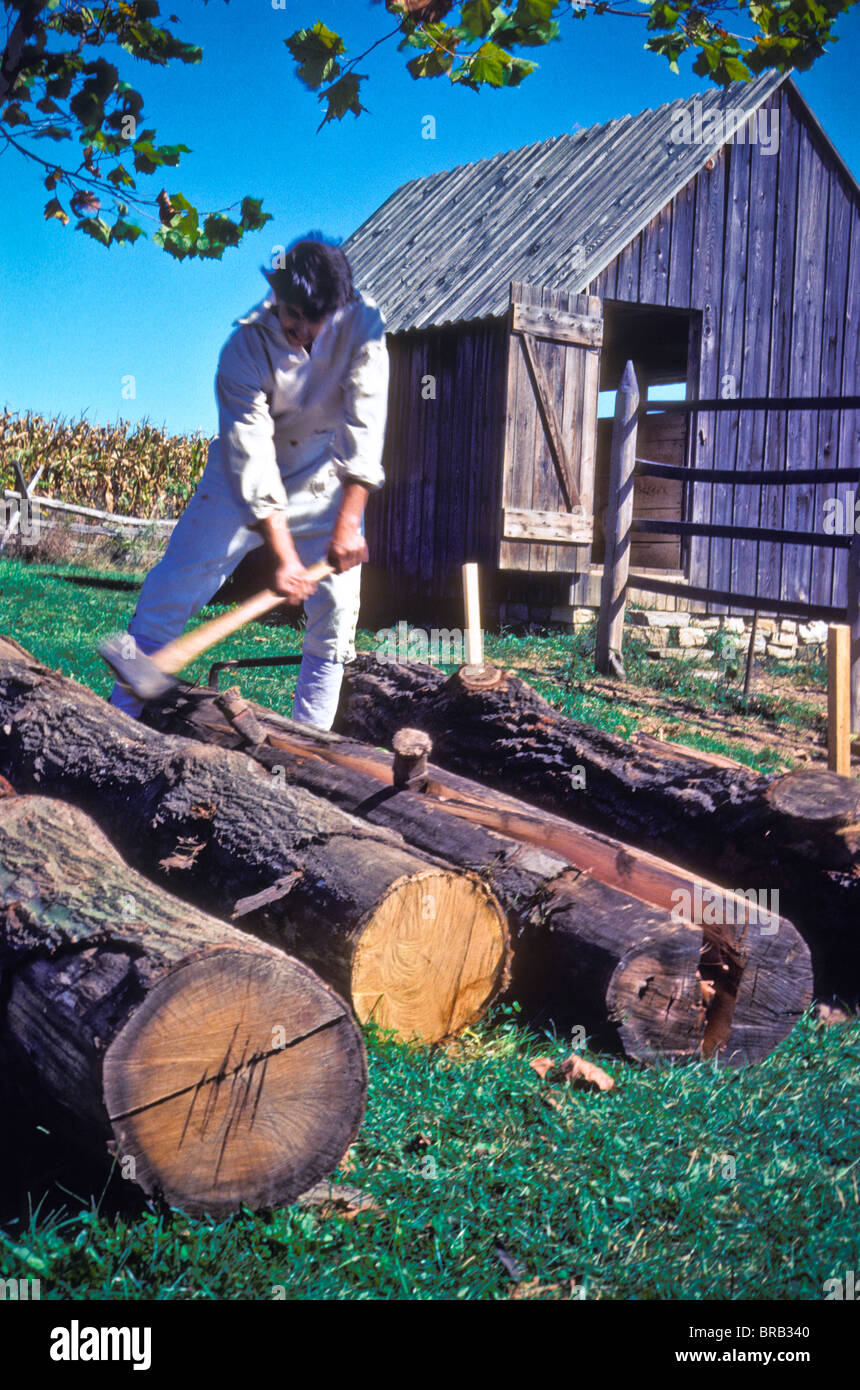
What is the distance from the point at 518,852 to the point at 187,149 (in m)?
3.44

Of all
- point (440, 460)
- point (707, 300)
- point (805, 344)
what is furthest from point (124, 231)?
point (805, 344)

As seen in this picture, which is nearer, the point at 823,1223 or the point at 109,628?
the point at 823,1223

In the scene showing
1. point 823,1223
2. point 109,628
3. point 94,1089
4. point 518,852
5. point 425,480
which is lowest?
point 823,1223

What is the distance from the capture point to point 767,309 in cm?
1066

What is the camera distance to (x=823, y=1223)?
2.38 m

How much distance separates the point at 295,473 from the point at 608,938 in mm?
2921

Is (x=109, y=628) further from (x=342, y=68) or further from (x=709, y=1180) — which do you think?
(x=709, y=1180)

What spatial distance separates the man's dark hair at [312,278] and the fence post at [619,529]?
4075 mm

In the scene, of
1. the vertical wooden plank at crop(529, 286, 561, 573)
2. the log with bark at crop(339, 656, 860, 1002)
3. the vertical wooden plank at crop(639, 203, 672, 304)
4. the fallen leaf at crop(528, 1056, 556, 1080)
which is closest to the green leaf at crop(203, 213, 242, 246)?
the log with bark at crop(339, 656, 860, 1002)

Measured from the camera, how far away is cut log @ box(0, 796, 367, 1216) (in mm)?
2004

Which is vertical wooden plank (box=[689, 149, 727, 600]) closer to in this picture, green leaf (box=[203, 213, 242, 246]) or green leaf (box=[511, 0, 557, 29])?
green leaf (box=[203, 213, 242, 246])

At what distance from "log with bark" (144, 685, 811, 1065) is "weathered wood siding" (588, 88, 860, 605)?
7288 mm

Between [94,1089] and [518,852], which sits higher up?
[518,852]
